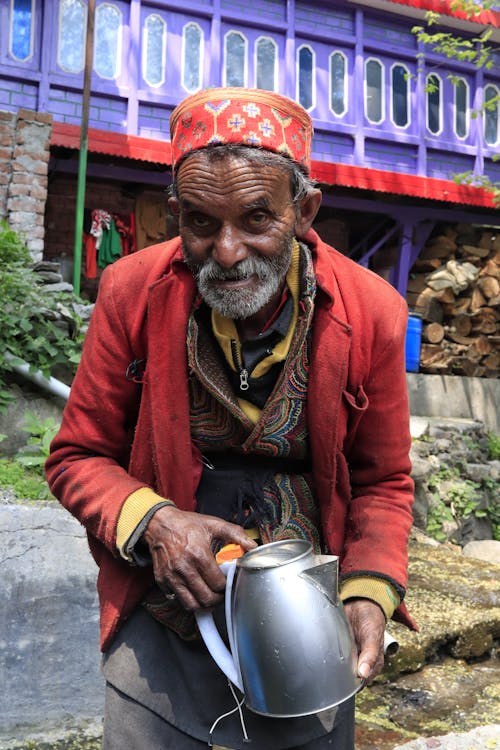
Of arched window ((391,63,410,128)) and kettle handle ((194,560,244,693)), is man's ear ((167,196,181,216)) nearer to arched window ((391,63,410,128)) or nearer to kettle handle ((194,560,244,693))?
kettle handle ((194,560,244,693))

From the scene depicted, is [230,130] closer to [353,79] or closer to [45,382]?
[45,382]

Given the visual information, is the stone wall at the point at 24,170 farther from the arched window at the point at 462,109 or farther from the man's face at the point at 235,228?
the arched window at the point at 462,109

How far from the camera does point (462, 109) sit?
10266 millimetres

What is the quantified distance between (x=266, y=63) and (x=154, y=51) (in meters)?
1.44

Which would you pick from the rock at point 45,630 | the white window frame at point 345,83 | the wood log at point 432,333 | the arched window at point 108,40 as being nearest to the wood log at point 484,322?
the wood log at point 432,333

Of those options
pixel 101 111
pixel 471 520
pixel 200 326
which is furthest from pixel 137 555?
pixel 101 111

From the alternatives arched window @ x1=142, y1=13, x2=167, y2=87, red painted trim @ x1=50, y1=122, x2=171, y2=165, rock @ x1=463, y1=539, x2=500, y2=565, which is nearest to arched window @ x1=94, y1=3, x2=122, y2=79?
arched window @ x1=142, y1=13, x2=167, y2=87

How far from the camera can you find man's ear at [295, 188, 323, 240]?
61.7 inches

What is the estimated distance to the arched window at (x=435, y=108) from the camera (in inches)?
394

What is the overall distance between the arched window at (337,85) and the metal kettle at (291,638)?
910cm

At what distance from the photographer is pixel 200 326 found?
1.56 m

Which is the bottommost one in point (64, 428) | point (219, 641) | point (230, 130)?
point (219, 641)

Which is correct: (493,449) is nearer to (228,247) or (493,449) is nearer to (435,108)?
(435,108)

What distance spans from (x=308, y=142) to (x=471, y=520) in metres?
6.12
